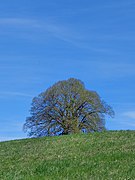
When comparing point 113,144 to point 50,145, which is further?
point 50,145

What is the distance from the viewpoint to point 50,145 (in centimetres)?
2425

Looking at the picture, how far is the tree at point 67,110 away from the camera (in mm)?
63812

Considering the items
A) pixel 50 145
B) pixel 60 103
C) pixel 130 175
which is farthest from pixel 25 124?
pixel 130 175

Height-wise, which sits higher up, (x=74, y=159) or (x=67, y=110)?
(x=67, y=110)

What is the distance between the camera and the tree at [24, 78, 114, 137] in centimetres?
6381

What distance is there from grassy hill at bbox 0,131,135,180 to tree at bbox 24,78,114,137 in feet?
121

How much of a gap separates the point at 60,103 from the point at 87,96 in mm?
3803

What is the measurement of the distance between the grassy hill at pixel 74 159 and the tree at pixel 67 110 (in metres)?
37.0

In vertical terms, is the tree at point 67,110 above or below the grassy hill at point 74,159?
above

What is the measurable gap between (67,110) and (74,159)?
45766 millimetres

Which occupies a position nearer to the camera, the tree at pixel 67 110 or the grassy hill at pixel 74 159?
the grassy hill at pixel 74 159

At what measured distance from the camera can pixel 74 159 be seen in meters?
18.4

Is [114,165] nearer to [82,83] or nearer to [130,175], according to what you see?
[130,175]

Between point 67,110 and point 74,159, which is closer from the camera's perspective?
point 74,159
